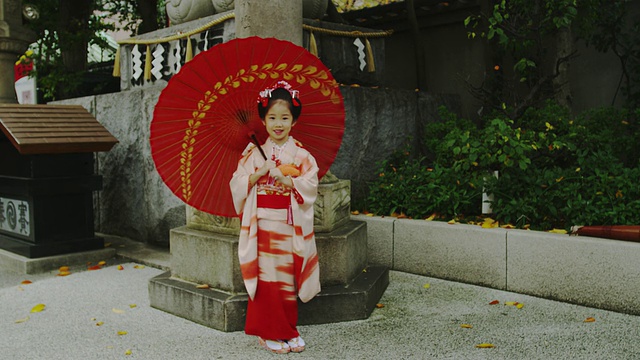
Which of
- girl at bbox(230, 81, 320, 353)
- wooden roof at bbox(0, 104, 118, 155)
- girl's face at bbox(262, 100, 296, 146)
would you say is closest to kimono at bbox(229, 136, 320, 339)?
girl at bbox(230, 81, 320, 353)

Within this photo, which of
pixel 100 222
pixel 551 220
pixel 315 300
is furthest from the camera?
pixel 100 222

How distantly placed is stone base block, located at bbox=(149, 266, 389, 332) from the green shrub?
5.10 feet

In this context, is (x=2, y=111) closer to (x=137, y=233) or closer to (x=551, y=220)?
(x=137, y=233)

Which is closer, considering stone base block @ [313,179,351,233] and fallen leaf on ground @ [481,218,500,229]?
stone base block @ [313,179,351,233]

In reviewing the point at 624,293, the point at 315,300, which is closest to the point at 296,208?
the point at 315,300

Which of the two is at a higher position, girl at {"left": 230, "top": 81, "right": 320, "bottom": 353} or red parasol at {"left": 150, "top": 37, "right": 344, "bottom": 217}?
red parasol at {"left": 150, "top": 37, "right": 344, "bottom": 217}

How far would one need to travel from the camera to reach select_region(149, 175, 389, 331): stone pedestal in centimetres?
381

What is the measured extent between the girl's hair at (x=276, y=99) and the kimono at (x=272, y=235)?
254 mm

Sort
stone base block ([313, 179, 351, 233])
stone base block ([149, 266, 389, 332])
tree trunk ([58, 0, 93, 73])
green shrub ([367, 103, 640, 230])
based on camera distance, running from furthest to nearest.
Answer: tree trunk ([58, 0, 93, 73])
green shrub ([367, 103, 640, 230])
stone base block ([313, 179, 351, 233])
stone base block ([149, 266, 389, 332])

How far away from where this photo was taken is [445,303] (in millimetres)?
Answer: 4293

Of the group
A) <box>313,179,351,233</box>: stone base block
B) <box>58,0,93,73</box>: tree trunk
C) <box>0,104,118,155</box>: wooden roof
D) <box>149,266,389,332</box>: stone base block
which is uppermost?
<box>58,0,93,73</box>: tree trunk

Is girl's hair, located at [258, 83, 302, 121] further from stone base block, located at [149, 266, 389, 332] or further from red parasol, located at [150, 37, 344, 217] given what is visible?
stone base block, located at [149, 266, 389, 332]

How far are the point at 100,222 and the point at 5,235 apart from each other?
131 centimetres

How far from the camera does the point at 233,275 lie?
12.5ft
